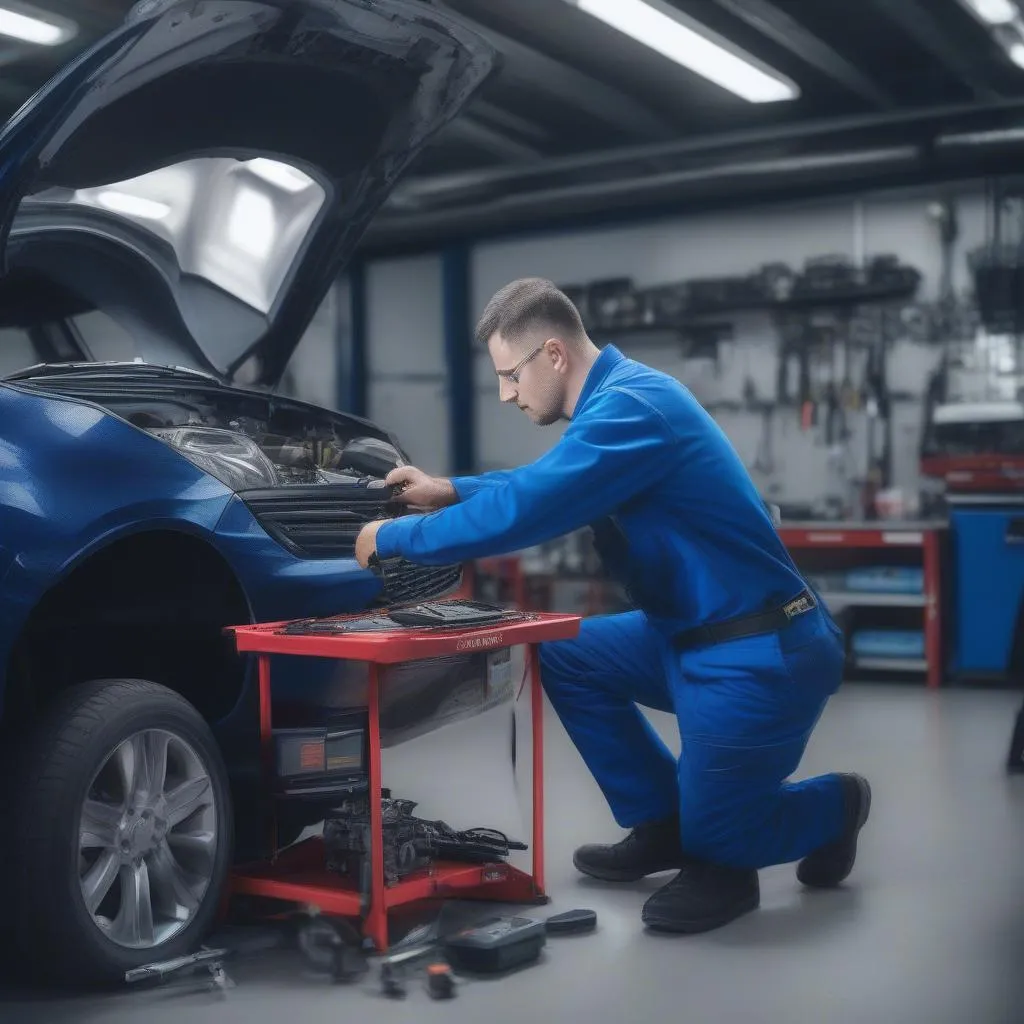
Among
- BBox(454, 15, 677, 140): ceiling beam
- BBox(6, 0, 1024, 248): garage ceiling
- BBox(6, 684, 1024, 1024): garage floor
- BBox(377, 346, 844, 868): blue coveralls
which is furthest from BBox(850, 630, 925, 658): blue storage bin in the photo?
BBox(377, 346, 844, 868): blue coveralls

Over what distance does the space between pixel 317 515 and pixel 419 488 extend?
0.71 feet

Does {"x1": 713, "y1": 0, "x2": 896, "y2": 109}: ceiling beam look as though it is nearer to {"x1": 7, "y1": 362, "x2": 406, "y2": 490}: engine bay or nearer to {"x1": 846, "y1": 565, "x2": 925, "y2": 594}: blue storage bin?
{"x1": 846, "y1": 565, "x2": 925, "y2": 594}: blue storage bin

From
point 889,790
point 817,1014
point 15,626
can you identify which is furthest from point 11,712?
point 889,790

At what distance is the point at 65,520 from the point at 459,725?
2851 mm

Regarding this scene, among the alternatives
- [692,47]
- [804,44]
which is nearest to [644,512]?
[692,47]

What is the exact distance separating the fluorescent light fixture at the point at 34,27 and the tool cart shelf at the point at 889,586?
13.0ft

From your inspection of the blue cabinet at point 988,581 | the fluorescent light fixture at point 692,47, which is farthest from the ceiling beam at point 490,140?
the blue cabinet at point 988,581

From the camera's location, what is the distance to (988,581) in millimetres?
5848

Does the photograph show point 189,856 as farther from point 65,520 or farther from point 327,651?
point 65,520

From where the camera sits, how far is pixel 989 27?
5.59 metres

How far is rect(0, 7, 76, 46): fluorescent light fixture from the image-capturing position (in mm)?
5359

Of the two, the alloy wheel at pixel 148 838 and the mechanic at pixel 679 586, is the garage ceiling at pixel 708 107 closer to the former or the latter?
the mechanic at pixel 679 586

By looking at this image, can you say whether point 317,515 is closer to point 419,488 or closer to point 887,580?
point 419,488

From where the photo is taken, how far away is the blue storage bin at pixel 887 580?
19.7 ft
